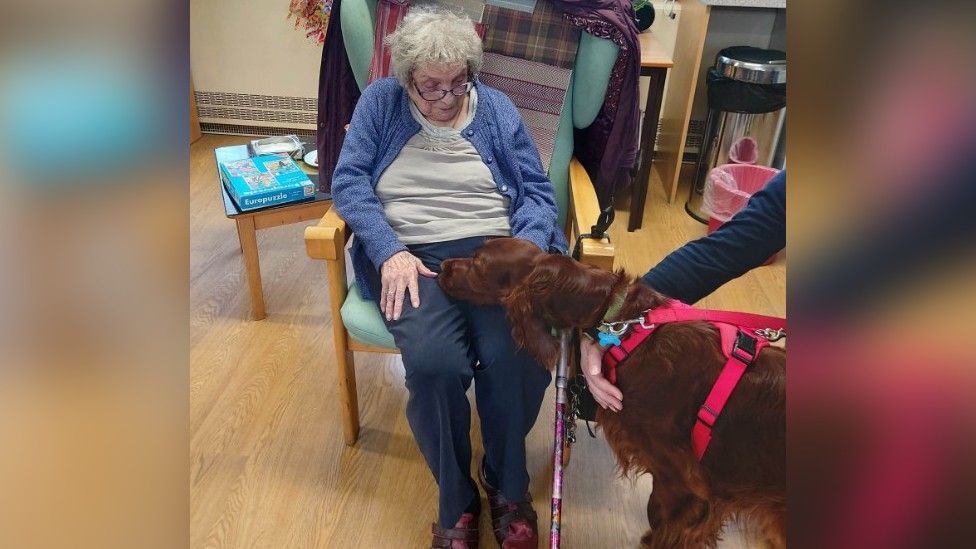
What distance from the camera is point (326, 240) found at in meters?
1.38

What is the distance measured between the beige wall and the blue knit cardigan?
2.09 m

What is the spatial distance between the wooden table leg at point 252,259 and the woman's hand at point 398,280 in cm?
85

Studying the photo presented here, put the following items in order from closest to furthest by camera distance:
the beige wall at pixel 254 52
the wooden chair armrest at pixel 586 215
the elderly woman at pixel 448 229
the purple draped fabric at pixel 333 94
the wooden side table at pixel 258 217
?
the wooden chair armrest at pixel 586 215 → the elderly woman at pixel 448 229 → the purple draped fabric at pixel 333 94 → the wooden side table at pixel 258 217 → the beige wall at pixel 254 52

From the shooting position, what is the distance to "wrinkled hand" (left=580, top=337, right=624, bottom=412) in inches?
36.4

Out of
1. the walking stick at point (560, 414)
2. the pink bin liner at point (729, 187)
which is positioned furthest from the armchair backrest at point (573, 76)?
the pink bin liner at point (729, 187)

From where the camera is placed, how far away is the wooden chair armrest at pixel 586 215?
1201 mm

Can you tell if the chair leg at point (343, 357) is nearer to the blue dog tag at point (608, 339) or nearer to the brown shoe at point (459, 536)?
the brown shoe at point (459, 536)

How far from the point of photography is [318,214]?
82.5 inches

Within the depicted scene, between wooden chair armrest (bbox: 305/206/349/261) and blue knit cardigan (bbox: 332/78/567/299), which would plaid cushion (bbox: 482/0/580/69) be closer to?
blue knit cardigan (bbox: 332/78/567/299)

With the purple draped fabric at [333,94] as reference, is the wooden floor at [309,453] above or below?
below

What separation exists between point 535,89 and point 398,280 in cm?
74

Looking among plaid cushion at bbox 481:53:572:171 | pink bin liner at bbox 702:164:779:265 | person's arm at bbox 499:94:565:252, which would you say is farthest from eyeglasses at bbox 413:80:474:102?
pink bin liner at bbox 702:164:779:265
